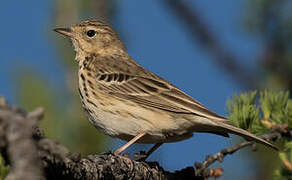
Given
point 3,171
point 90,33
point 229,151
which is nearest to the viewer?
point 3,171

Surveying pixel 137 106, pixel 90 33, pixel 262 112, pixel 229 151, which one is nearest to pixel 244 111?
pixel 262 112

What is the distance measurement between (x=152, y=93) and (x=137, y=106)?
0.32 metres

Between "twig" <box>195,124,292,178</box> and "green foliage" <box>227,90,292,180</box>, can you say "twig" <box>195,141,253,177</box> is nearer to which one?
"twig" <box>195,124,292,178</box>

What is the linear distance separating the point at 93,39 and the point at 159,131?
207 centimetres

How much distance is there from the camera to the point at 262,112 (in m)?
3.34

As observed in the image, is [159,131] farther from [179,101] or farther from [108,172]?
[108,172]

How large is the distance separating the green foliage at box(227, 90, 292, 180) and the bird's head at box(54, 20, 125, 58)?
2701 mm

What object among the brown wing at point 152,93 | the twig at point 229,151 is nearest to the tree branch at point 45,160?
the twig at point 229,151

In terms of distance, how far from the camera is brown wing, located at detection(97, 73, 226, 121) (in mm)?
4496

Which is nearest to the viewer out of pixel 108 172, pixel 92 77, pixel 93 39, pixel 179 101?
pixel 108 172

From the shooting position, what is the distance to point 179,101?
466cm

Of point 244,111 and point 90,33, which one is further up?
point 90,33

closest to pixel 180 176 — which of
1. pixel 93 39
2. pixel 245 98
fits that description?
pixel 245 98

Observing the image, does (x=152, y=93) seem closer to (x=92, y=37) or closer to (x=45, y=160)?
(x=92, y=37)
